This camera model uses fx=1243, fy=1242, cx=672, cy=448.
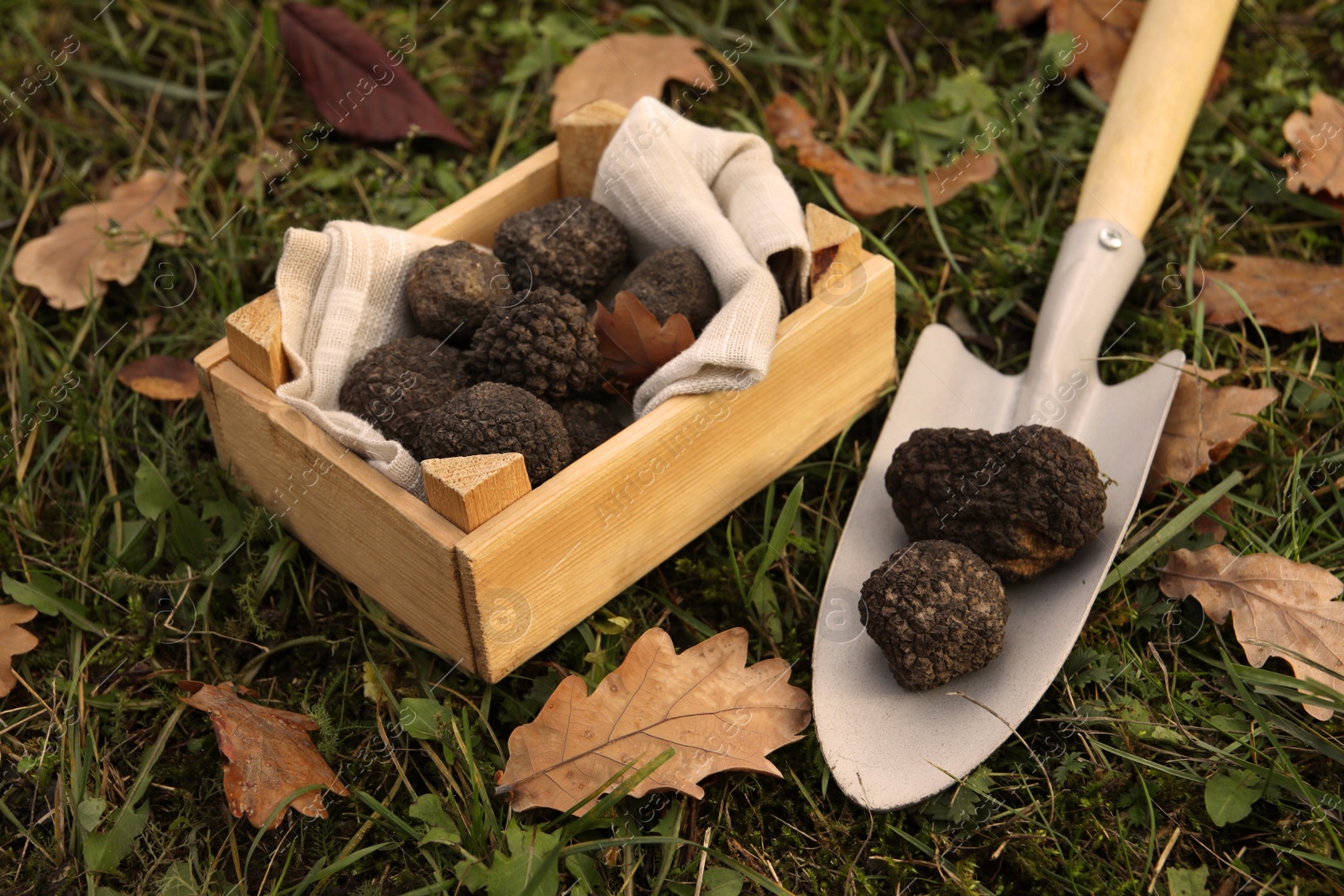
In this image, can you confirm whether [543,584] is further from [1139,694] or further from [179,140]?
[179,140]

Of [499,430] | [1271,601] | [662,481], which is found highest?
[499,430]

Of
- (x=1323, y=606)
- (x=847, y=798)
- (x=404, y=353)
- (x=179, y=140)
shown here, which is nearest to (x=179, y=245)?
(x=179, y=140)

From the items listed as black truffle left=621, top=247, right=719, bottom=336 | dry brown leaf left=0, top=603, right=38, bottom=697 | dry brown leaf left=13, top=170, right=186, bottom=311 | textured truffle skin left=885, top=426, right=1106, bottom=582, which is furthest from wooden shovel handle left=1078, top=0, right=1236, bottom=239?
dry brown leaf left=0, top=603, right=38, bottom=697

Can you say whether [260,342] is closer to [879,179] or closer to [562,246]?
[562,246]

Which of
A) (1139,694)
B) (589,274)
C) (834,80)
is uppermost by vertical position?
(589,274)

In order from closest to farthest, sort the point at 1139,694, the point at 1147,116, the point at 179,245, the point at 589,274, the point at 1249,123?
the point at 1139,694 → the point at 589,274 → the point at 1147,116 → the point at 179,245 → the point at 1249,123

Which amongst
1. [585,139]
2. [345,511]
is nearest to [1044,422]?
[585,139]

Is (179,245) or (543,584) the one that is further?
(179,245)
